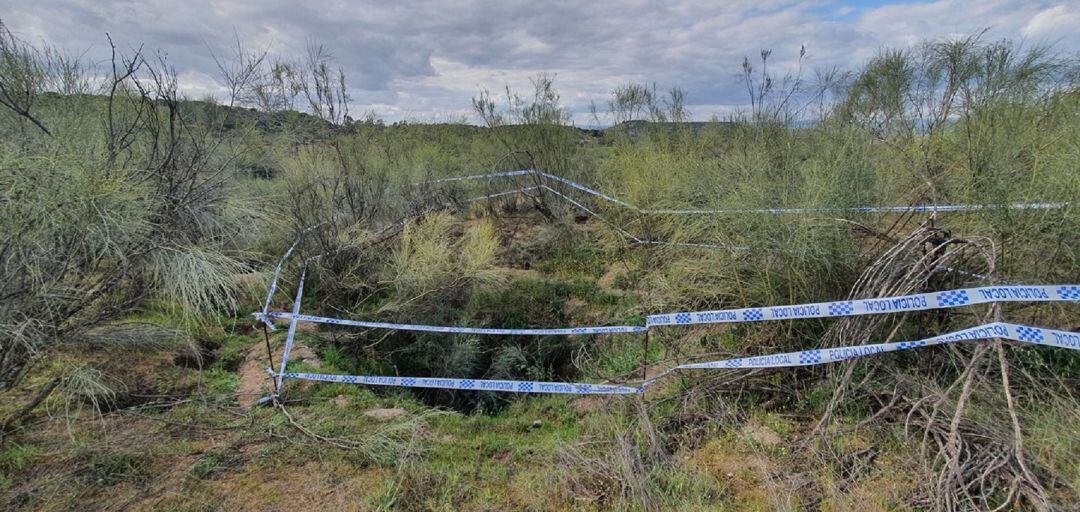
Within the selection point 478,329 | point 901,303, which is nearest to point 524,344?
point 478,329

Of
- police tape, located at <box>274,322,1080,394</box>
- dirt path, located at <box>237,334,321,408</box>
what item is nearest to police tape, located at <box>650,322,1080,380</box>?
police tape, located at <box>274,322,1080,394</box>

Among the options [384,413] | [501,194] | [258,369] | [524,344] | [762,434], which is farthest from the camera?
[501,194]

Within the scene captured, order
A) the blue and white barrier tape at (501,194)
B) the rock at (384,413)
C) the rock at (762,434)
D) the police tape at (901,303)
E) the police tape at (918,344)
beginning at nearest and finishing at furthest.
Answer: the police tape at (918,344) → the police tape at (901,303) → the rock at (762,434) → the rock at (384,413) → the blue and white barrier tape at (501,194)

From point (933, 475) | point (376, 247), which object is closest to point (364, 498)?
point (933, 475)

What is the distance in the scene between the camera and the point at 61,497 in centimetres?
319

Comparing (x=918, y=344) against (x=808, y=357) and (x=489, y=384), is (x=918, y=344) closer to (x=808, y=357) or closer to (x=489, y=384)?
(x=808, y=357)

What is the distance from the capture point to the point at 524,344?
267 inches

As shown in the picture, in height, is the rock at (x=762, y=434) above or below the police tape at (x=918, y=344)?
below

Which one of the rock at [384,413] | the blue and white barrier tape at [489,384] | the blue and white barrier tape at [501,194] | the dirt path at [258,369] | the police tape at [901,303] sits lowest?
the rock at [384,413]

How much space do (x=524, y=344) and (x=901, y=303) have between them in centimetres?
430

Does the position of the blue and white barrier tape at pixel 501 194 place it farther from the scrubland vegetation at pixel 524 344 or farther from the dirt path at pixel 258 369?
the dirt path at pixel 258 369

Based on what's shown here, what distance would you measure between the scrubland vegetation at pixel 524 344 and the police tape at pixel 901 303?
0.28 meters

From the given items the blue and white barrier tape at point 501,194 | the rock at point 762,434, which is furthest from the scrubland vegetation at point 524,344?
the blue and white barrier tape at point 501,194

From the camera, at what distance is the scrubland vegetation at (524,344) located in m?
3.22
